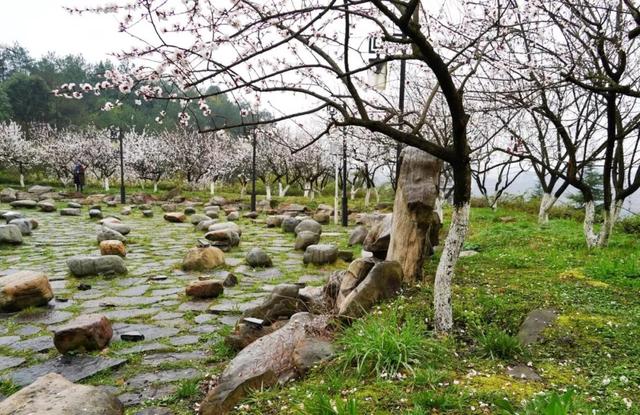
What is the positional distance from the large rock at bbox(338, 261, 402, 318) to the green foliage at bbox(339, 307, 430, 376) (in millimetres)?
656

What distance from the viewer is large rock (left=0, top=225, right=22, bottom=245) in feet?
33.8

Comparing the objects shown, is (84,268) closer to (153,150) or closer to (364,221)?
(364,221)

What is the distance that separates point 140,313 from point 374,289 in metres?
3.21

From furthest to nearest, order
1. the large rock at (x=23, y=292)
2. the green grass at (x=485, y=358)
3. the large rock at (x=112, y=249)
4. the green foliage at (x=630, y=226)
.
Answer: the green foliage at (x=630, y=226) → the large rock at (x=112, y=249) → the large rock at (x=23, y=292) → the green grass at (x=485, y=358)

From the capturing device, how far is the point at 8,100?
1741 inches

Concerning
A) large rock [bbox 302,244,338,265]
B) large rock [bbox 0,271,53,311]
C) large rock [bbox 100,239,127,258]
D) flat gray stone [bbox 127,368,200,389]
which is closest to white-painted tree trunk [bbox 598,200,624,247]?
large rock [bbox 302,244,338,265]

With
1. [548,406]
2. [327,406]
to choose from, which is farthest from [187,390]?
[548,406]

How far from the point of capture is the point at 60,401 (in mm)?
3098

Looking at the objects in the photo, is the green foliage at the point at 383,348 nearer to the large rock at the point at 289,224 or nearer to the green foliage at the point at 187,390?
the green foliage at the point at 187,390

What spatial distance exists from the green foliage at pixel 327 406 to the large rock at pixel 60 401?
1.52m

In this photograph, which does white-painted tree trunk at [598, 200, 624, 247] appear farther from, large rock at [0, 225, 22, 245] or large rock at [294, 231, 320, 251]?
large rock at [0, 225, 22, 245]

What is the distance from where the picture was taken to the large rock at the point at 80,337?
14.4 ft

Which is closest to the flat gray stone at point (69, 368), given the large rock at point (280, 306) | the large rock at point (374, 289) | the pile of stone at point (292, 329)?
the pile of stone at point (292, 329)

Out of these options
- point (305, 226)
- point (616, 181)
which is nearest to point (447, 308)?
point (616, 181)
